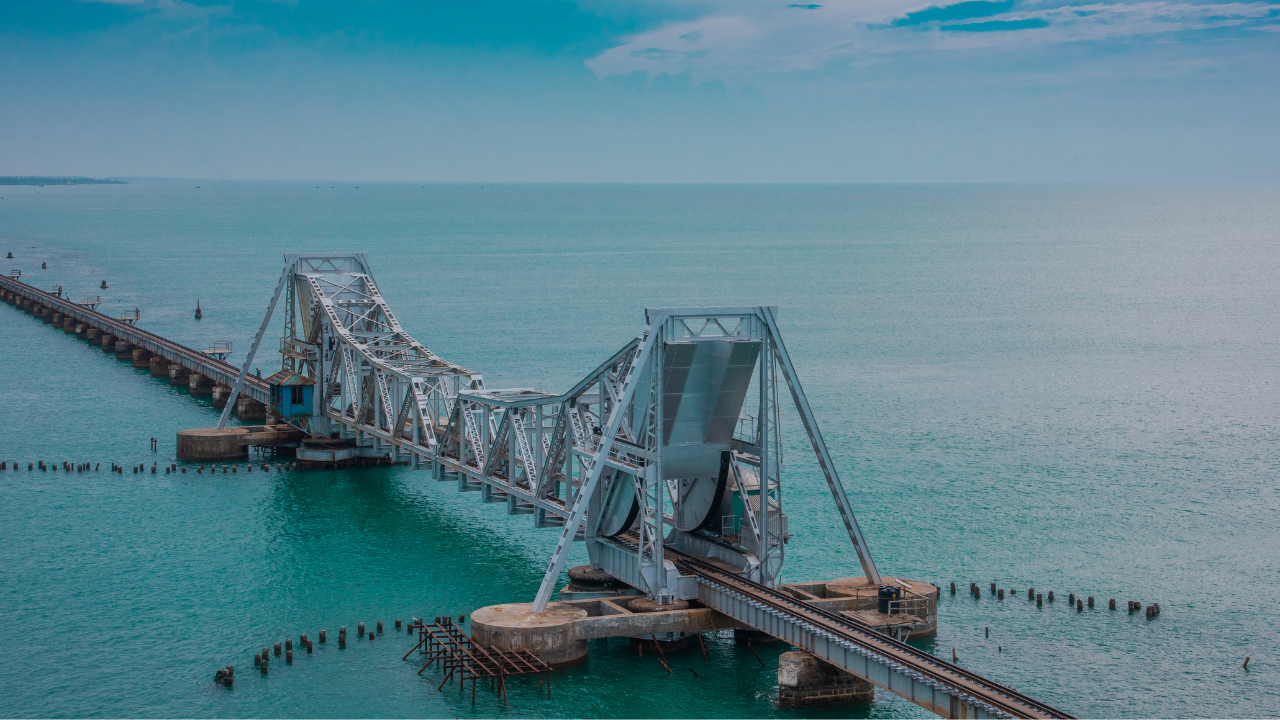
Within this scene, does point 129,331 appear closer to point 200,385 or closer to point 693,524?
point 200,385

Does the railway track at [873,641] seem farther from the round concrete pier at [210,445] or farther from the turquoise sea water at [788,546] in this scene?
the round concrete pier at [210,445]

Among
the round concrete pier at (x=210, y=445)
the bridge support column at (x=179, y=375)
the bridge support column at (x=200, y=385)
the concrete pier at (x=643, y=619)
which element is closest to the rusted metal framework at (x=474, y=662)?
the concrete pier at (x=643, y=619)

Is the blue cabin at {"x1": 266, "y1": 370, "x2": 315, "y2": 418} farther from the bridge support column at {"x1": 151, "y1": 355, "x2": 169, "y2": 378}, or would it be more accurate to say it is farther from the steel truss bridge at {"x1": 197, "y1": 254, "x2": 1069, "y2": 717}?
the bridge support column at {"x1": 151, "y1": 355, "x2": 169, "y2": 378}

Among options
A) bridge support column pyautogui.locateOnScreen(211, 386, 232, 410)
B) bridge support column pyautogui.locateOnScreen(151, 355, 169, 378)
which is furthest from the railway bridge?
bridge support column pyautogui.locateOnScreen(151, 355, 169, 378)

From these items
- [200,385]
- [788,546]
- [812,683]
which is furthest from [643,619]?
[200,385]

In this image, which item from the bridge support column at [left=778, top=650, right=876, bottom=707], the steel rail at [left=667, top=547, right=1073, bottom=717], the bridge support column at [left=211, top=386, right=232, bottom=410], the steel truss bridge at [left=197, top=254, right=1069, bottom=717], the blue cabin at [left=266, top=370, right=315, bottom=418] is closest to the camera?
the steel rail at [left=667, top=547, right=1073, bottom=717]
